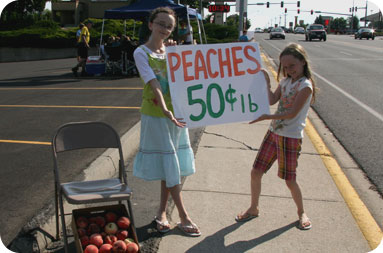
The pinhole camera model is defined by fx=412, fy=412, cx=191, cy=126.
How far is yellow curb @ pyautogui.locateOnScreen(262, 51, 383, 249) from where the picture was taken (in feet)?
10.9

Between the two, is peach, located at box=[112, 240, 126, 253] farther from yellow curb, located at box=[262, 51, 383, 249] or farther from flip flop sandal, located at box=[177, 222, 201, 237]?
yellow curb, located at box=[262, 51, 383, 249]

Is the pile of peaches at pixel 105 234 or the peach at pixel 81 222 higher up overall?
the peach at pixel 81 222

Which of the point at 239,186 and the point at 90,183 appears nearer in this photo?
the point at 90,183

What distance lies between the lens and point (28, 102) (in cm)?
913

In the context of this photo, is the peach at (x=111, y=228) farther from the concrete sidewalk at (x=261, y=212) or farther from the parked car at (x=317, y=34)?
the parked car at (x=317, y=34)

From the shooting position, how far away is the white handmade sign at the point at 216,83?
316cm

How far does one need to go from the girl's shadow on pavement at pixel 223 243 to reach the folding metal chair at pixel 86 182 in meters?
0.58

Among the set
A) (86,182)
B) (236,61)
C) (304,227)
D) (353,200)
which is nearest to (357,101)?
(353,200)

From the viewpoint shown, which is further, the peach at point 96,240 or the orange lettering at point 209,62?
the orange lettering at point 209,62

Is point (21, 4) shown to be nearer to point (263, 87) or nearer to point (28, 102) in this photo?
point (28, 102)

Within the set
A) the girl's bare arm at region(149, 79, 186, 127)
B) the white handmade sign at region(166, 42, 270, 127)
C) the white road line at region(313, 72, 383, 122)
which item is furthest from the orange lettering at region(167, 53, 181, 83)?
the white road line at region(313, 72, 383, 122)

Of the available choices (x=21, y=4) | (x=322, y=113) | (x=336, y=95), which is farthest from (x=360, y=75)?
(x=21, y=4)

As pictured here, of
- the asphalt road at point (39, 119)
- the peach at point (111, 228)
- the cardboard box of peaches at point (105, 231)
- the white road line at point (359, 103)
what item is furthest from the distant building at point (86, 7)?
the peach at point (111, 228)

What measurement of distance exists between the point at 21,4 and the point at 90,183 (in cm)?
2348
